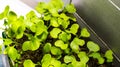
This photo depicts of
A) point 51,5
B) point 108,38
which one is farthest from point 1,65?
point 108,38

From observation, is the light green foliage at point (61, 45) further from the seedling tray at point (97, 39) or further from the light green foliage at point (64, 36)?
the seedling tray at point (97, 39)

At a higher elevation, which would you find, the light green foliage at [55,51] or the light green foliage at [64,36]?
the light green foliage at [64,36]

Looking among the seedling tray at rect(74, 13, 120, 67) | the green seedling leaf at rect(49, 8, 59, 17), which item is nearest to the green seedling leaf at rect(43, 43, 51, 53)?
the green seedling leaf at rect(49, 8, 59, 17)

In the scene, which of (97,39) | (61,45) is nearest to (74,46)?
(61,45)

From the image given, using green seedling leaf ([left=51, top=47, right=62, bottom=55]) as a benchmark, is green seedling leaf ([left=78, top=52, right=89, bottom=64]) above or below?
below

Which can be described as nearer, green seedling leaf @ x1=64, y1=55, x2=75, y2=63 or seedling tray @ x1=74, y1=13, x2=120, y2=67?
green seedling leaf @ x1=64, y1=55, x2=75, y2=63

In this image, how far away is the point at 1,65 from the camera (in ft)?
2.76

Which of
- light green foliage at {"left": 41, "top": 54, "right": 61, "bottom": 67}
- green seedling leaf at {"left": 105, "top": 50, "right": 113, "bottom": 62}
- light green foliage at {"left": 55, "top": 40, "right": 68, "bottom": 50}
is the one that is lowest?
green seedling leaf at {"left": 105, "top": 50, "right": 113, "bottom": 62}

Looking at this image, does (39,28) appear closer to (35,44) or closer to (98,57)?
(35,44)

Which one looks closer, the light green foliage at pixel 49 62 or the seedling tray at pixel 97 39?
the light green foliage at pixel 49 62

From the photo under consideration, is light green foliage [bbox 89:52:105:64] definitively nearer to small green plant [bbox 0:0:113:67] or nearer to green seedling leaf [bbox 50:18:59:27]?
small green plant [bbox 0:0:113:67]

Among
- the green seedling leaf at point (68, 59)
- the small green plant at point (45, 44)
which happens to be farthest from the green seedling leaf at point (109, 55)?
the green seedling leaf at point (68, 59)

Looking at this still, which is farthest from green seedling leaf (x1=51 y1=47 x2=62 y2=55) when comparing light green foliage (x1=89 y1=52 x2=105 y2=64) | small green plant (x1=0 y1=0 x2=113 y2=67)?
light green foliage (x1=89 y1=52 x2=105 y2=64)

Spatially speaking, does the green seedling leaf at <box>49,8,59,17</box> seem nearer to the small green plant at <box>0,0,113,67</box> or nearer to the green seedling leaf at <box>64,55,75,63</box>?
the small green plant at <box>0,0,113,67</box>
